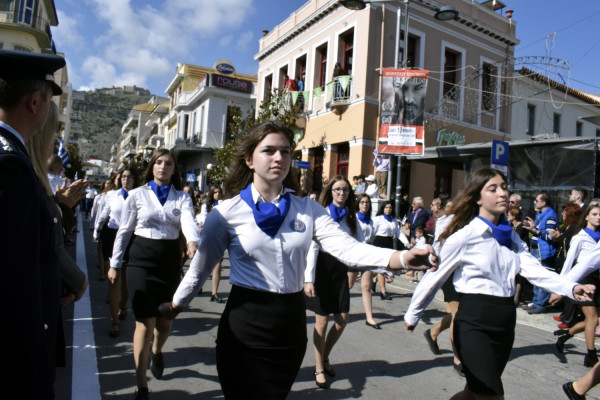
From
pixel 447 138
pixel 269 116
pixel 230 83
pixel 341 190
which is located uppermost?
pixel 230 83

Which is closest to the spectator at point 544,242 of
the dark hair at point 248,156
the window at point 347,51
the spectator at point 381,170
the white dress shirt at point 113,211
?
the dark hair at point 248,156

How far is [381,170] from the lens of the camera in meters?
15.9

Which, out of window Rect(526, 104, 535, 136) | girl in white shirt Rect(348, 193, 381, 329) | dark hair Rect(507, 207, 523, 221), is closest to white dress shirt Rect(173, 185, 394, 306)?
girl in white shirt Rect(348, 193, 381, 329)

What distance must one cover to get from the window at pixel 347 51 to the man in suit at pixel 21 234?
61.6 ft

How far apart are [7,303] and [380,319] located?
6462mm

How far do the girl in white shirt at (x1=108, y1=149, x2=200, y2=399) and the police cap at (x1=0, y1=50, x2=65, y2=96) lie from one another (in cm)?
247

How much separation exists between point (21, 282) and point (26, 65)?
77 centimetres

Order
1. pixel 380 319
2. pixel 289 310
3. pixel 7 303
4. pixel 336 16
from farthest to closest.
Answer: pixel 336 16
pixel 380 319
pixel 289 310
pixel 7 303

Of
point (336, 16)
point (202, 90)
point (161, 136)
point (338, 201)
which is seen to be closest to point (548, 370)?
point (338, 201)

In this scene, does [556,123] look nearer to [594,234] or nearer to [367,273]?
[367,273]

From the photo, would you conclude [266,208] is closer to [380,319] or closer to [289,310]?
[289,310]

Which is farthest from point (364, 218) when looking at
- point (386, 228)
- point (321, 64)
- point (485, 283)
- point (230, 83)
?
point (230, 83)

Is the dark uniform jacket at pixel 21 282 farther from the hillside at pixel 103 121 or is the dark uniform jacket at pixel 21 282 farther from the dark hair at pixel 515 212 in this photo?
the hillside at pixel 103 121

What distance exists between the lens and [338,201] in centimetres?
519
